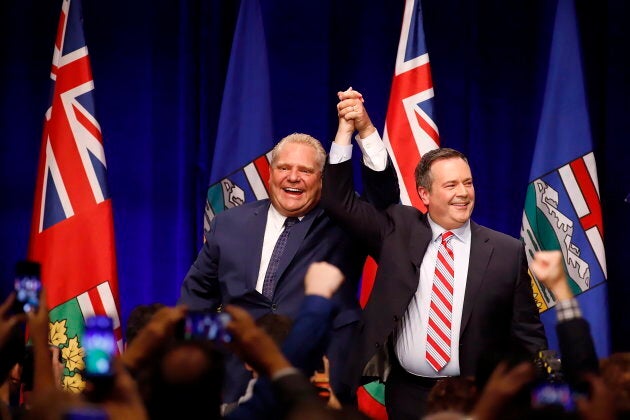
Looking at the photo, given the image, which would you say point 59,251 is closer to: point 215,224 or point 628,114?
point 215,224

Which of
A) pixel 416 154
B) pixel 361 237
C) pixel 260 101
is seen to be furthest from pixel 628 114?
pixel 361 237

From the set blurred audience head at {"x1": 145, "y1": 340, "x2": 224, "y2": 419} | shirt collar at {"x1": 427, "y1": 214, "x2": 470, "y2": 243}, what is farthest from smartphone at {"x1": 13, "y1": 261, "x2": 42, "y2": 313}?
shirt collar at {"x1": 427, "y1": 214, "x2": 470, "y2": 243}

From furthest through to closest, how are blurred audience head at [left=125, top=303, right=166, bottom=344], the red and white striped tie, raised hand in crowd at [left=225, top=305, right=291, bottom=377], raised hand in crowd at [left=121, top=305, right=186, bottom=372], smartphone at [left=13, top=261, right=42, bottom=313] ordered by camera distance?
the red and white striped tie, blurred audience head at [left=125, top=303, right=166, bottom=344], smartphone at [left=13, top=261, right=42, bottom=313], raised hand in crowd at [left=121, top=305, right=186, bottom=372], raised hand in crowd at [left=225, top=305, right=291, bottom=377]

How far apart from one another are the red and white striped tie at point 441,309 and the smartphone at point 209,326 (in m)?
1.53

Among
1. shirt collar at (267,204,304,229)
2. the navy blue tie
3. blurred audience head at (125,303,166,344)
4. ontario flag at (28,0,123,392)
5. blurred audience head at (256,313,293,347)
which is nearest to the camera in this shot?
blurred audience head at (256,313,293,347)

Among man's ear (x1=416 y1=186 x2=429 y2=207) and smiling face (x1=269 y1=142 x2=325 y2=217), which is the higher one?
smiling face (x1=269 y1=142 x2=325 y2=217)

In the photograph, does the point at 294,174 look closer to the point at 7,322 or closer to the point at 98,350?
the point at 7,322

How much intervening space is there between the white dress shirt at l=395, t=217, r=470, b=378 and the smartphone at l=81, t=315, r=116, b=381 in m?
1.91

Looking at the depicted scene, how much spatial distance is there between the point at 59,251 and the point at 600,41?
3.15m

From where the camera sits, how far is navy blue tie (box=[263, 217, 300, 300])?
394 centimetres

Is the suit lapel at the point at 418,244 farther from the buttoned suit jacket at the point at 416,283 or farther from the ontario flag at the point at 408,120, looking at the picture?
the ontario flag at the point at 408,120

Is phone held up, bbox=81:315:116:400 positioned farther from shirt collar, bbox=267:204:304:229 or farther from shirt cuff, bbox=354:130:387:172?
A: shirt collar, bbox=267:204:304:229

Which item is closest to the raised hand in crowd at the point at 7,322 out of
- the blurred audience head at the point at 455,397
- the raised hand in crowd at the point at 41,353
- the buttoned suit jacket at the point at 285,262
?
the raised hand in crowd at the point at 41,353

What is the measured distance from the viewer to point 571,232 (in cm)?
499
